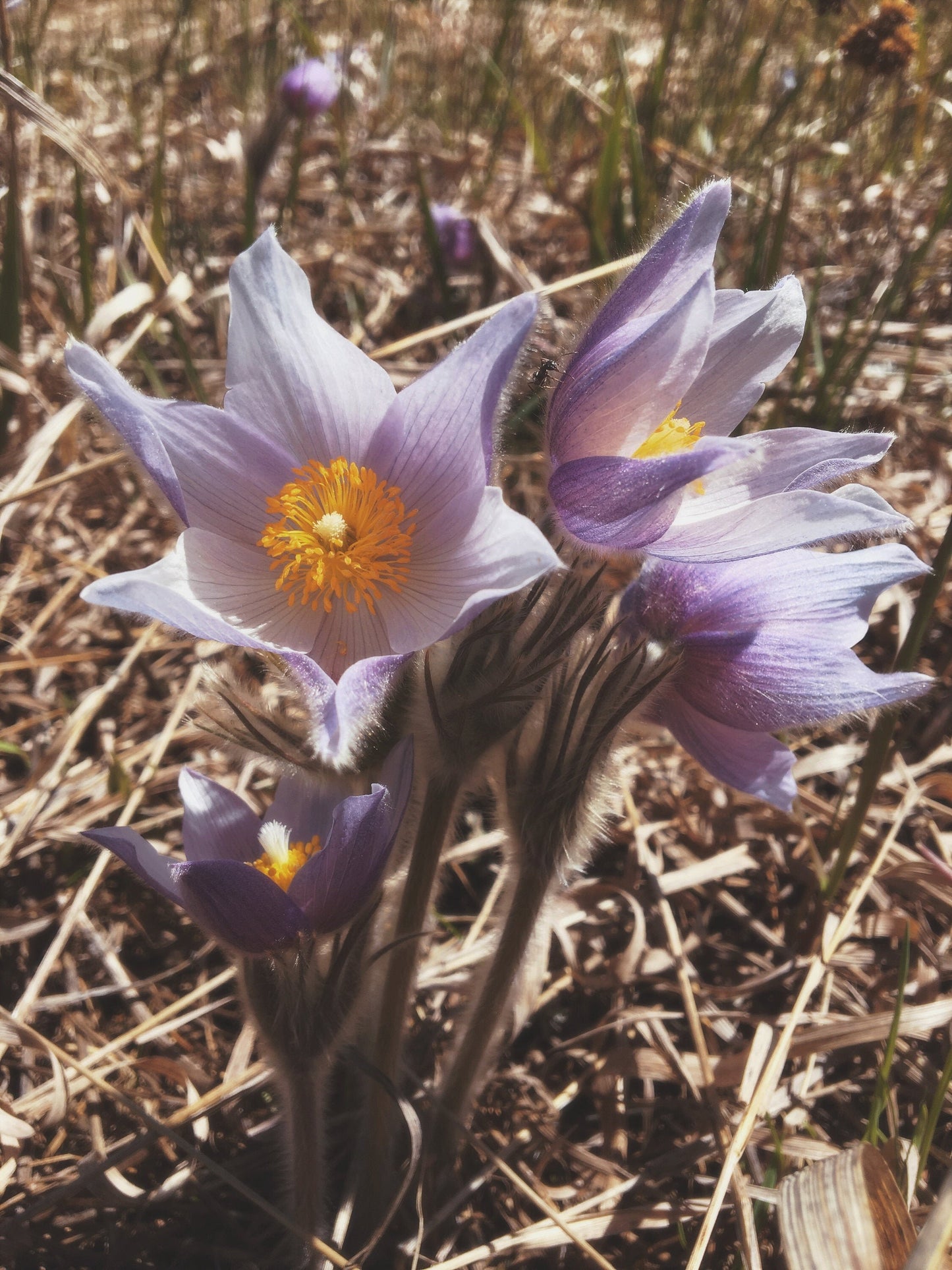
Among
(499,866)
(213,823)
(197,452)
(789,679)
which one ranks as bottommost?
(499,866)

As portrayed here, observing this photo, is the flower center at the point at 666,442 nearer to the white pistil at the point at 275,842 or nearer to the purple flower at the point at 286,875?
the purple flower at the point at 286,875

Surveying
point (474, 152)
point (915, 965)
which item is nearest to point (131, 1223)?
point (915, 965)

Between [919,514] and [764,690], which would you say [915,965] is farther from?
[919,514]

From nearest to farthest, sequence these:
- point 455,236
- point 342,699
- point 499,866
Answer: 1. point 342,699
2. point 499,866
3. point 455,236

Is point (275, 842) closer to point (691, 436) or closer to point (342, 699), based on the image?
point (342, 699)

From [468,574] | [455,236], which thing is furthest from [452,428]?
[455,236]

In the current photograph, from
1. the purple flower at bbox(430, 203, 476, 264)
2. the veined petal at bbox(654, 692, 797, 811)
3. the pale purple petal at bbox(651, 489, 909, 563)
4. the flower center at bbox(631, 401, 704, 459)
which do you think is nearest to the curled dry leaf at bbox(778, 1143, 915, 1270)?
the veined petal at bbox(654, 692, 797, 811)

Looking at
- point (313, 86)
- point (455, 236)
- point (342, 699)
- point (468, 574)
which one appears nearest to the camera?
point (342, 699)

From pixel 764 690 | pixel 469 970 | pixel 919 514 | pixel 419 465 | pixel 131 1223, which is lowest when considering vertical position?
pixel 131 1223
